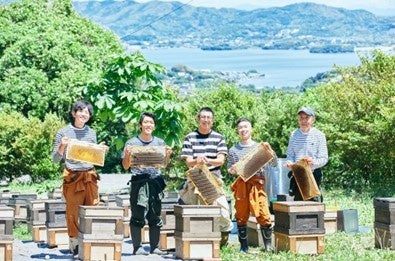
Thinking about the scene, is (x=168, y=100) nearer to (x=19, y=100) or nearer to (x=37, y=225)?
(x=37, y=225)

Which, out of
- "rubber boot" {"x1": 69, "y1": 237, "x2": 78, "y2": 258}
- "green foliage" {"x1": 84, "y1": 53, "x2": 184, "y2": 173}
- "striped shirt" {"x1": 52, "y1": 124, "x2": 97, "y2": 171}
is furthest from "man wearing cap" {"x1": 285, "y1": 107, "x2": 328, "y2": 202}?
"green foliage" {"x1": 84, "y1": 53, "x2": 184, "y2": 173}

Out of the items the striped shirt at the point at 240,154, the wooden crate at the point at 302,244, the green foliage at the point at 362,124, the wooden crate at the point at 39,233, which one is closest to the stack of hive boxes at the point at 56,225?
the wooden crate at the point at 39,233

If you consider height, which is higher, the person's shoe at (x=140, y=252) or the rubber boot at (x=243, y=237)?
the rubber boot at (x=243, y=237)

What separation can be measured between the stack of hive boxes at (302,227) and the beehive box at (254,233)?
0.57m

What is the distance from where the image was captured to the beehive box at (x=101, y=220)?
35.0ft

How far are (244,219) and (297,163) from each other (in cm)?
98

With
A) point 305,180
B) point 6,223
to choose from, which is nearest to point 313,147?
point 305,180

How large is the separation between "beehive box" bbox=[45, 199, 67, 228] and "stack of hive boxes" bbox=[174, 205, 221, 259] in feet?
7.37

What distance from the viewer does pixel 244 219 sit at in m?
11.1

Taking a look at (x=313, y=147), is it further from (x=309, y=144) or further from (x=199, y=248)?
(x=199, y=248)

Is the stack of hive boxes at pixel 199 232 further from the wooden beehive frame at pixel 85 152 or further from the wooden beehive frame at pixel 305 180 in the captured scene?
the wooden beehive frame at pixel 305 180

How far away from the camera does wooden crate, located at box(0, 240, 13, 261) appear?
1065 centimetres

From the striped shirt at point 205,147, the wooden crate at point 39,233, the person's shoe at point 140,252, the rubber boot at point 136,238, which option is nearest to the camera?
the striped shirt at point 205,147

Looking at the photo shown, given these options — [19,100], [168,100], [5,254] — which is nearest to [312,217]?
[5,254]
